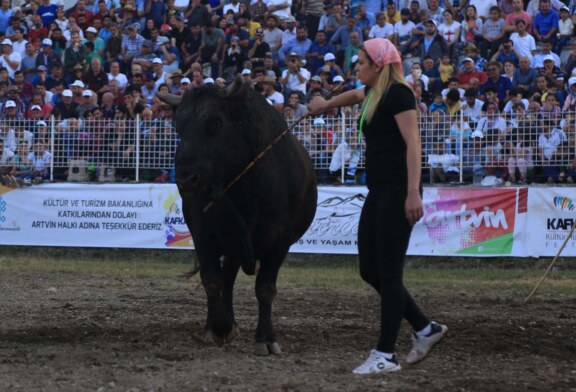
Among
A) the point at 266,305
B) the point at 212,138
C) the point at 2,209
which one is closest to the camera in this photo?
the point at 212,138

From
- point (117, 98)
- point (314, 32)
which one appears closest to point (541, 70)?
point (314, 32)

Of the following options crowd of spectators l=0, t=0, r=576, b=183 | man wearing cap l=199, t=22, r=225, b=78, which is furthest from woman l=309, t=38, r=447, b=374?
man wearing cap l=199, t=22, r=225, b=78

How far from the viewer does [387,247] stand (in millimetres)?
6672

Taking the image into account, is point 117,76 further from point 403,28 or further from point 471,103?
point 471,103

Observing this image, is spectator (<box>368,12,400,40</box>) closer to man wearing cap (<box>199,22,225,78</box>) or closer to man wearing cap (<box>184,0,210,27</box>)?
man wearing cap (<box>199,22,225,78</box>)

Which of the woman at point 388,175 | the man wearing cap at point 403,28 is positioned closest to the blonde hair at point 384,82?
the woman at point 388,175

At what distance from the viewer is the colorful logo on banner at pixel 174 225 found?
57.8ft

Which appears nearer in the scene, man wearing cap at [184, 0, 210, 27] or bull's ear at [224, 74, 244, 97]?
bull's ear at [224, 74, 244, 97]

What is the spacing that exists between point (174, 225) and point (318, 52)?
6145mm

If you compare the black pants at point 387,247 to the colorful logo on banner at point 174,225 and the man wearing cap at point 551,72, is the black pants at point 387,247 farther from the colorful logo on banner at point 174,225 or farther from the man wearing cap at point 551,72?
the man wearing cap at point 551,72

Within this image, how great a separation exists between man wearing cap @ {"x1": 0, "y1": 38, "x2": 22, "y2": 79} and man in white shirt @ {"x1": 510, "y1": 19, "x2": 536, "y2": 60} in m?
11.8

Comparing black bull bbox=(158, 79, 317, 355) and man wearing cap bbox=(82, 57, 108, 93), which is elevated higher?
man wearing cap bbox=(82, 57, 108, 93)

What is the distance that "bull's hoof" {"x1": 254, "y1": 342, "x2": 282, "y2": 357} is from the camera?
781 cm

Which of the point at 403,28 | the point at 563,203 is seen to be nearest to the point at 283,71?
the point at 403,28
